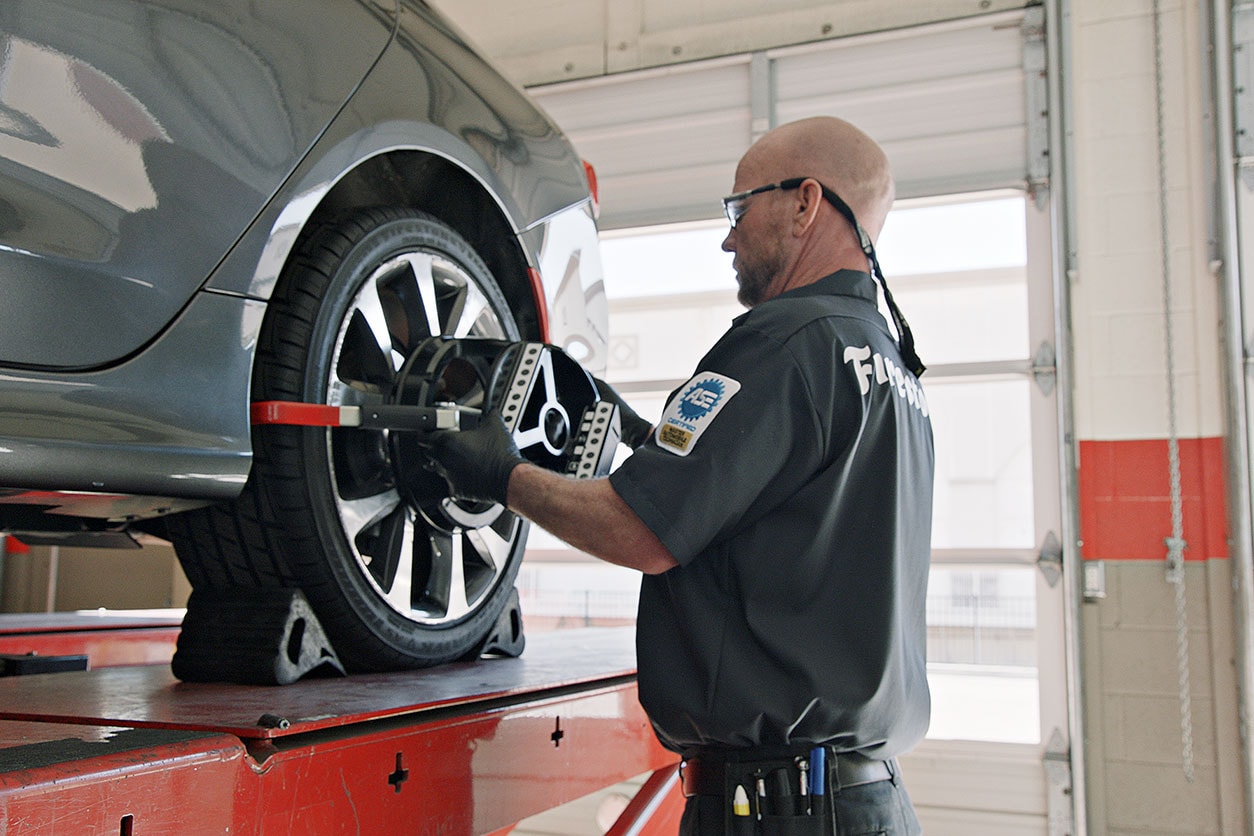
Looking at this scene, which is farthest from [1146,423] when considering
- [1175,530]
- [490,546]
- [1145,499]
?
[490,546]

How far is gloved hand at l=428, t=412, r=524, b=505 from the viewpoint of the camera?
148 centimetres

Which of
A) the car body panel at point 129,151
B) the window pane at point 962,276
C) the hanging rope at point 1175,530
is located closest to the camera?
the car body panel at point 129,151

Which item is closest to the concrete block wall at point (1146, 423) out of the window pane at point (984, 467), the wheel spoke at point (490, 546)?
the window pane at point (984, 467)

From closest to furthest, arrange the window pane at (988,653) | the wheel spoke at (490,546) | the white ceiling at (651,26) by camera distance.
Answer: the wheel spoke at (490,546), the window pane at (988,653), the white ceiling at (651,26)

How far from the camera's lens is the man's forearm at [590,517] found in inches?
53.5

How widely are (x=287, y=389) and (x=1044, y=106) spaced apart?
4.33 metres

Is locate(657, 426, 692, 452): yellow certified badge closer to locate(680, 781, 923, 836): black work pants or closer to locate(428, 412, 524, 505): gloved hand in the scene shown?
locate(428, 412, 524, 505): gloved hand

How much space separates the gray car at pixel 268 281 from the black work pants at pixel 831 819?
539mm

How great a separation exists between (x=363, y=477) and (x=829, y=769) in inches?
30.9

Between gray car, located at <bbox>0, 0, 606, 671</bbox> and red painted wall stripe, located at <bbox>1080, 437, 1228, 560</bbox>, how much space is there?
10.6ft

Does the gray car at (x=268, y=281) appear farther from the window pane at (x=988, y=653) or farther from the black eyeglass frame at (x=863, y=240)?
the window pane at (x=988, y=653)

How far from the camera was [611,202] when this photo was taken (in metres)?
5.54

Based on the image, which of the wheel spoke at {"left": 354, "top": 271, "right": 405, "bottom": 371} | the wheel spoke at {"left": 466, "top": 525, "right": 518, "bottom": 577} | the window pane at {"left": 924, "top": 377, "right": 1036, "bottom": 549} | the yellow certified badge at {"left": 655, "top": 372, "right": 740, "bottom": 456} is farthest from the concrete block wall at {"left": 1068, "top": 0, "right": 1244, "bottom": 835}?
the wheel spoke at {"left": 354, "top": 271, "right": 405, "bottom": 371}

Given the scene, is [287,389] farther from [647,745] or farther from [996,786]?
[996,786]
